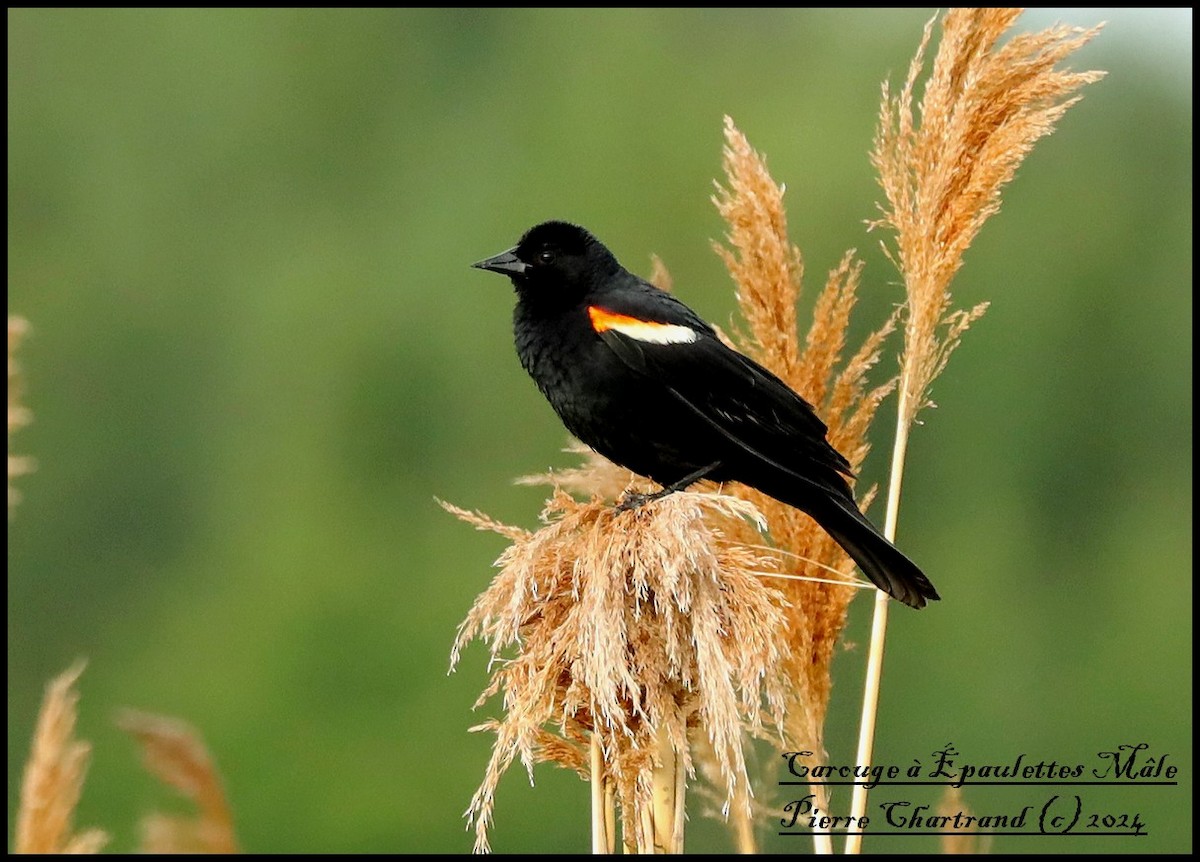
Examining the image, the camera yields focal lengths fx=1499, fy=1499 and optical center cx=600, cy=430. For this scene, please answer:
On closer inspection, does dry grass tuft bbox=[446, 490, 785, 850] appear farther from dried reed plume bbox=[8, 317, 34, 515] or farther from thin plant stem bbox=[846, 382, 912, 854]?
dried reed plume bbox=[8, 317, 34, 515]

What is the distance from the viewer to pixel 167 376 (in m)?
20.1

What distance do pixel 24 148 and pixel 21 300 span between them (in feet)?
11.1

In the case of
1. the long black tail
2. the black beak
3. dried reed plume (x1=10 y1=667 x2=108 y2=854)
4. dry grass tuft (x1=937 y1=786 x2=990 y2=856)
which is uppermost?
the black beak

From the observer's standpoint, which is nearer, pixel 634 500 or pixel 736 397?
pixel 634 500

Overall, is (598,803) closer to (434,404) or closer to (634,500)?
(634,500)

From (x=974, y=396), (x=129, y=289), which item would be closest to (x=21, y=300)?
(x=129, y=289)

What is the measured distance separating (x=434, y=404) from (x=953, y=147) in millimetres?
16290

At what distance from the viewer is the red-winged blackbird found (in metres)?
3.19

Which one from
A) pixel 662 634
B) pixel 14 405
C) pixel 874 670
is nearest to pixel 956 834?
pixel 874 670

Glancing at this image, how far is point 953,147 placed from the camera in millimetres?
2787

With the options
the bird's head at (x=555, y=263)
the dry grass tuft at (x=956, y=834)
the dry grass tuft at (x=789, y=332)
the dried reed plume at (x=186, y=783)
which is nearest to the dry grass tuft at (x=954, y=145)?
the dry grass tuft at (x=789, y=332)

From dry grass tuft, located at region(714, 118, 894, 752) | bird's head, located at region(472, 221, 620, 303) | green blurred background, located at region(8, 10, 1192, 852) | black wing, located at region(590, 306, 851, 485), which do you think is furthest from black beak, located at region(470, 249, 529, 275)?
green blurred background, located at region(8, 10, 1192, 852)

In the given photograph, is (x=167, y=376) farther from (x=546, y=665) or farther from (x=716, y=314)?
(x=546, y=665)

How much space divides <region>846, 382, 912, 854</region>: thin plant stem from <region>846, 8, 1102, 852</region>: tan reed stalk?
59 millimetres
